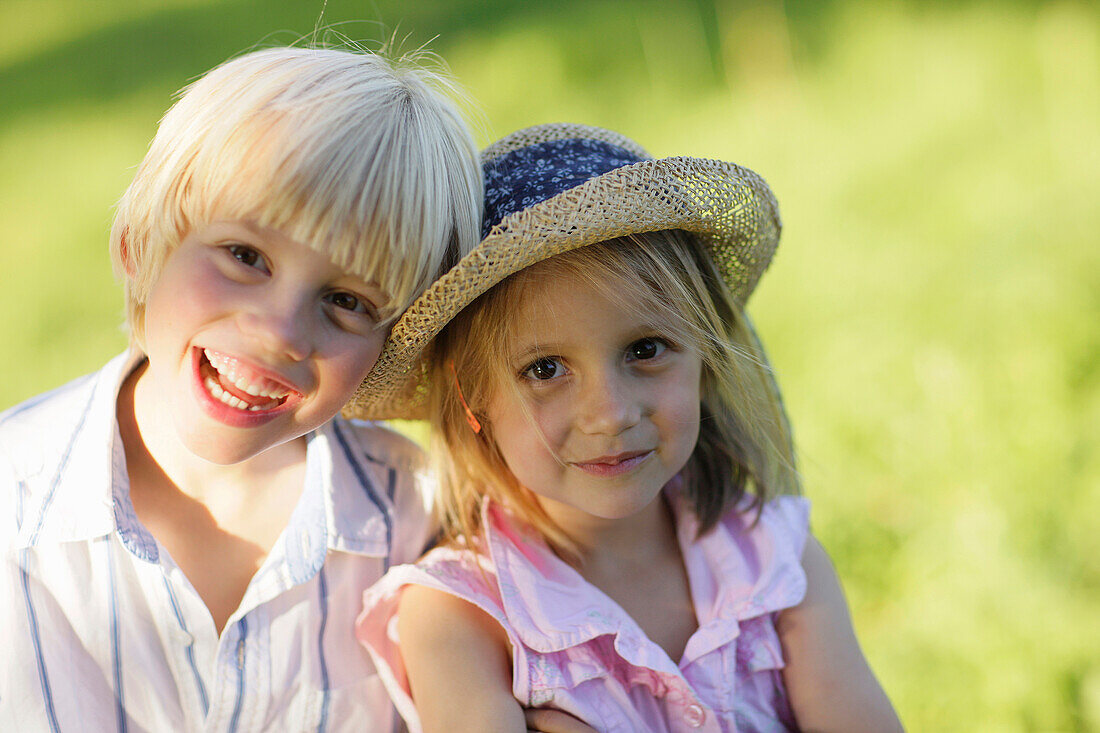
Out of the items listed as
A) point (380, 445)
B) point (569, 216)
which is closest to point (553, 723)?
point (380, 445)

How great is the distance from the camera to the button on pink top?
5.87 feet

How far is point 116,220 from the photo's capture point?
176 cm

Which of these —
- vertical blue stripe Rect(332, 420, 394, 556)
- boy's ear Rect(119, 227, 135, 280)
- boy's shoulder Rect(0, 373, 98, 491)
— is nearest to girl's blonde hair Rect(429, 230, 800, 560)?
vertical blue stripe Rect(332, 420, 394, 556)

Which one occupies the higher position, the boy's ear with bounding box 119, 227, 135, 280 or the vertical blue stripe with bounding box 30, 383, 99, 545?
the boy's ear with bounding box 119, 227, 135, 280

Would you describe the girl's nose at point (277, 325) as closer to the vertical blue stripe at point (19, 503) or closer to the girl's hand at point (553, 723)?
the vertical blue stripe at point (19, 503)

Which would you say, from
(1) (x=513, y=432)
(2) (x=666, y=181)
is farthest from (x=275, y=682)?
(2) (x=666, y=181)

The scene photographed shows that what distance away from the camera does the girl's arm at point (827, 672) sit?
6.14 feet

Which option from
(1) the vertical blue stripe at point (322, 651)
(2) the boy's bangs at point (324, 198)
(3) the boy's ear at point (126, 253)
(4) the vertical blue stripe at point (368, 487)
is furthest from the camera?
(4) the vertical blue stripe at point (368, 487)

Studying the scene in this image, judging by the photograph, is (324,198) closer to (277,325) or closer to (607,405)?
(277,325)

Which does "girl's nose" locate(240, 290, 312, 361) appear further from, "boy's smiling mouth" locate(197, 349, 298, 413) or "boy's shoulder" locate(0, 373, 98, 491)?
"boy's shoulder" locate(0, 373, 98, 491)

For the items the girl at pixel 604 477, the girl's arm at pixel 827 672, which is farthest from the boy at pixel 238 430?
the girl's arm at pixel 827 672

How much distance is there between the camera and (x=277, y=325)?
1539 mm

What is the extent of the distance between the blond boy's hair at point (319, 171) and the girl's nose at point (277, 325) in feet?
0.35

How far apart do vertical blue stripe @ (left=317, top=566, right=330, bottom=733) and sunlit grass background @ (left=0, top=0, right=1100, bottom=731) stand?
2.99 feet
